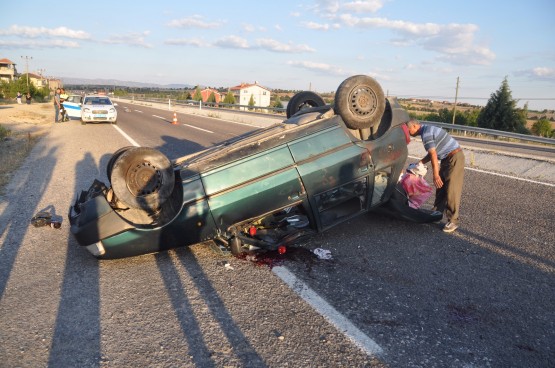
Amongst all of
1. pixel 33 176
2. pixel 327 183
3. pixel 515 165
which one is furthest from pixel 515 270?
pixel 33 176

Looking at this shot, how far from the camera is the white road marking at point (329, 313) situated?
9.28ft

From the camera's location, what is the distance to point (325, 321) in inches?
123

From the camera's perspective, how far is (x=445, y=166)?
5.37 m

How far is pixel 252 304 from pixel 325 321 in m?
0.65

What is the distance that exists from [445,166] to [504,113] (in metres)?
47.7

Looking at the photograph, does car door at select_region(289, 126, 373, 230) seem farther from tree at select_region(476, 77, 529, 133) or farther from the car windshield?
tree at select_region(476, 77, 529, 133)

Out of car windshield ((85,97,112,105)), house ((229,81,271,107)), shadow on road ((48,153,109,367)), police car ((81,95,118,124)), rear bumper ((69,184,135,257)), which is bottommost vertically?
shadow on road ((48,153,109,367))

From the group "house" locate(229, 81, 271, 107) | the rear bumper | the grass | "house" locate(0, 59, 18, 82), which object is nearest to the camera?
the rear bumper

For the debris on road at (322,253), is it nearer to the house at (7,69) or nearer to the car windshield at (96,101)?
the car windshield at (96,101)

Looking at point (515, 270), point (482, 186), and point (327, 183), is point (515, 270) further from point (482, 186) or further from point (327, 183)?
point (482, 186)

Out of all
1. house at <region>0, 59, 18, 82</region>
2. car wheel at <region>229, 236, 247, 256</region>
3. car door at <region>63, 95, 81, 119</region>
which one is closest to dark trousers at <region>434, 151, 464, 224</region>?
car wheel at <region>229, 236, 247, 256</region>

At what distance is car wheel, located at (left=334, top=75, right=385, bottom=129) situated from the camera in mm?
4652

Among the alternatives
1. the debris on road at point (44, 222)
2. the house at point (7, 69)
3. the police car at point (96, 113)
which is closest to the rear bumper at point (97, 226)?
the debris on road at point (44, 222)

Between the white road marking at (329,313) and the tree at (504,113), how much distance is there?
161ft
